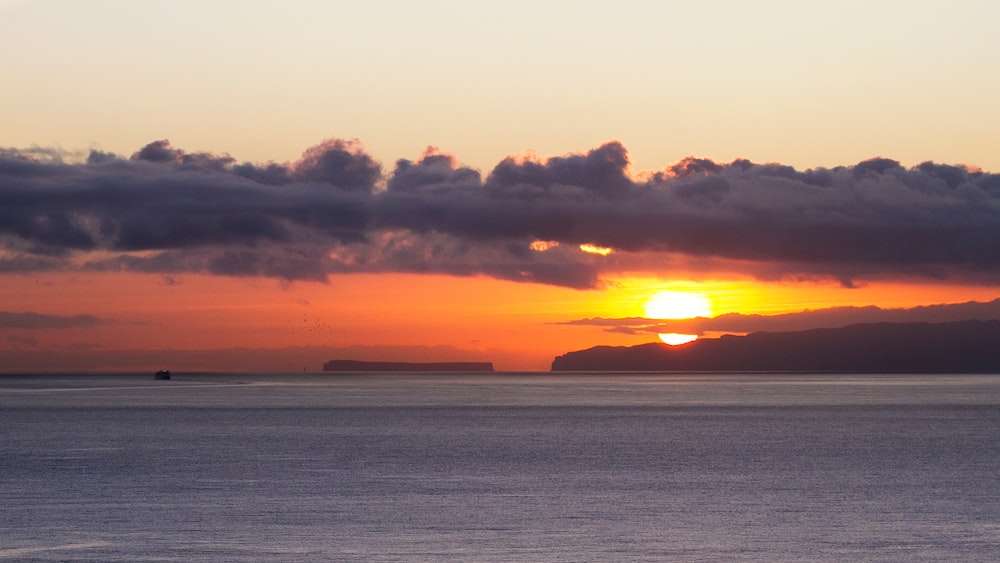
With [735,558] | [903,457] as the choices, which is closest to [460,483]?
[735,558]

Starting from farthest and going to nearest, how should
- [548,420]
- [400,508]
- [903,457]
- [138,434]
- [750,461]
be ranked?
[548,420], [138,434], [903,457], [750,461], [400,508]

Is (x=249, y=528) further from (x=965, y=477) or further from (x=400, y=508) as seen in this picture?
(x=965, y=477)

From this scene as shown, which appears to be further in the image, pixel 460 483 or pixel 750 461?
pixel 750 461

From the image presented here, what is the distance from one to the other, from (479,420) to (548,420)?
28.0 feet

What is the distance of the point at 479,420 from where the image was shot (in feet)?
492

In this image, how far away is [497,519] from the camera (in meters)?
46.1

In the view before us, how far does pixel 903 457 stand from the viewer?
8356 cm

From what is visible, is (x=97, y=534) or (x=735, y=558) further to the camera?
(x=97, y=534)

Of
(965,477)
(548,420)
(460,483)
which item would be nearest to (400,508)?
(460,483)

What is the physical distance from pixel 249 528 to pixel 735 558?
1706 centimetres

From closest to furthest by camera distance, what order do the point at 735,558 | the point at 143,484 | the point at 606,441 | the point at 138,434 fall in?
1. the point at 735,558
2. the point at 143,484
3. the point at 606,441
4. the point at 138,434

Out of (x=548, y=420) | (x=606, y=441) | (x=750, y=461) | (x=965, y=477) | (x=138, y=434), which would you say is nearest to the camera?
(x=965, y=477)

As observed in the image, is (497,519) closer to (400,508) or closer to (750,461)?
(400,508)

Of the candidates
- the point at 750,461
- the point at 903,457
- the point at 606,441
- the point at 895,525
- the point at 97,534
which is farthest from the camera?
the point at 606,441
